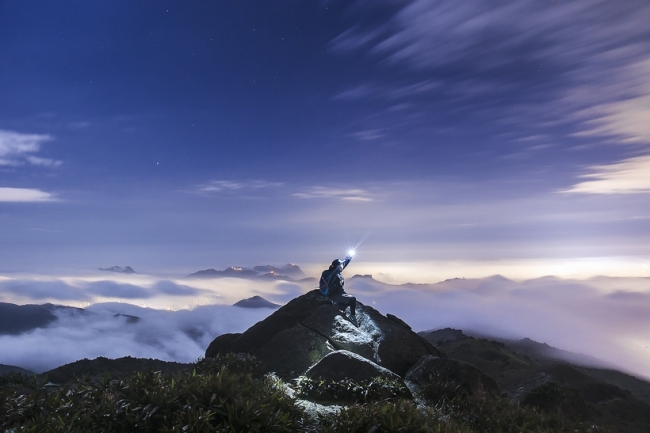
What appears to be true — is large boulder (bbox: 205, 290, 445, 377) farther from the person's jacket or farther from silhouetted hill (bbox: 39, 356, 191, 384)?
silhouetted hill (bbox: 39, 356, 191, 384)

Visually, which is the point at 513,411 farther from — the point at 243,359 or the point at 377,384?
the point at 243,359

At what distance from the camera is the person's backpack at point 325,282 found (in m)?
19.5

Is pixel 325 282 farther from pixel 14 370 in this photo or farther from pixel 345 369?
pixel 14 370

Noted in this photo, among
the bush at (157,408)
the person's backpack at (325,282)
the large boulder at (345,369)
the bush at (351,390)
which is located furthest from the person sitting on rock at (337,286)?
the bush at (157,408)

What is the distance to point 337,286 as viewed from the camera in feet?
65.3

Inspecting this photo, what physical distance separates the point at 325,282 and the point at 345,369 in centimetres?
647

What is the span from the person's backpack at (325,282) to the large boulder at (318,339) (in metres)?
0.55

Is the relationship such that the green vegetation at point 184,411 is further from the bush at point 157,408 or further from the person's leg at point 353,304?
the person's leg at point 353,304

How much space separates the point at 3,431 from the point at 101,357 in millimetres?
22474

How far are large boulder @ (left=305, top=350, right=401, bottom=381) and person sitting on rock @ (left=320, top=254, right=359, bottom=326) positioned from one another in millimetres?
5268

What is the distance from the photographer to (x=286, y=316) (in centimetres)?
2003

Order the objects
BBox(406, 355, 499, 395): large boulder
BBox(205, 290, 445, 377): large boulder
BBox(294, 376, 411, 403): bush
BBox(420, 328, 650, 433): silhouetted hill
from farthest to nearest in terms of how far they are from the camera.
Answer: BBox(420, 328, 650, 433): silhouetted hill → BBox(205, 290, 445, 377): large boulder → BBox(406, 355, 499, 395): large boulder → BBox(294, 376, 411, 403): bush

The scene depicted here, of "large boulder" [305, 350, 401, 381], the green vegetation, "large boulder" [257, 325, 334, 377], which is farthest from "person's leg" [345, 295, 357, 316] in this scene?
the green vegetation

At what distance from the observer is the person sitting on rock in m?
19.3
